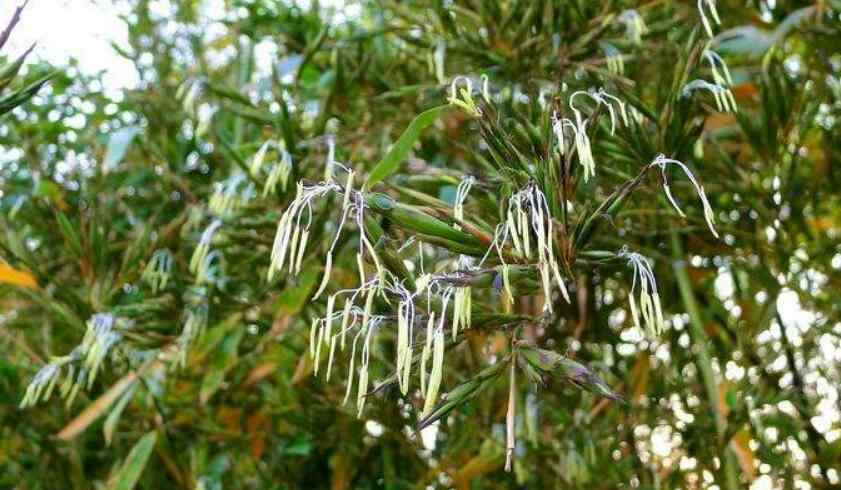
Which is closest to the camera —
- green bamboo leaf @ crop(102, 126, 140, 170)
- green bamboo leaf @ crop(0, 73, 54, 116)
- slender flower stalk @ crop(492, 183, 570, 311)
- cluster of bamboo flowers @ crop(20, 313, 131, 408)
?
slender flower stalk @ crop(492, 183, 570, 311)

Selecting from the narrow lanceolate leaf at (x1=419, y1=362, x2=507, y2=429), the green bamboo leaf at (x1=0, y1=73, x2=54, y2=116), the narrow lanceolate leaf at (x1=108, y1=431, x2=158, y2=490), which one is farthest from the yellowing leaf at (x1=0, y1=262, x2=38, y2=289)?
the narrow lanceolate leaf at (x1=419, y1=362, x2=507, y2=429)

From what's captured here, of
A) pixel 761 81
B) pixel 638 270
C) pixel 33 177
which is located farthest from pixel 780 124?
pixel 33 177

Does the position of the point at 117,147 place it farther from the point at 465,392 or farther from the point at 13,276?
the point at 465,392

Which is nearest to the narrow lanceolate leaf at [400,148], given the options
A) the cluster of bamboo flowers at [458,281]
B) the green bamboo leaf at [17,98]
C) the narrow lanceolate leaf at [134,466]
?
the cluster of bamboo flowers at [458,281]

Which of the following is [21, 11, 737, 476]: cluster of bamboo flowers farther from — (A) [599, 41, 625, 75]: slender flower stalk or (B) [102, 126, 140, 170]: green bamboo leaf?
(B) [102, 126, 140, 170]: green bamboo leaf

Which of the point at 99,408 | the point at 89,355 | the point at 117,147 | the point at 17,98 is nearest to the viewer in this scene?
the point at 17,98

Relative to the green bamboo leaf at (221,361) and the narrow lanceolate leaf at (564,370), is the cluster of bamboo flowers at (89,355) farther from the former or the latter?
the narrow lanceolate leaf at (564,370)

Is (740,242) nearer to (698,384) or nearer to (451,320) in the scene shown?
(698,384)

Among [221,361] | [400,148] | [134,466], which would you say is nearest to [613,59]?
[400,148]
